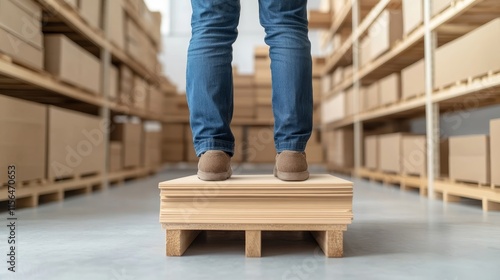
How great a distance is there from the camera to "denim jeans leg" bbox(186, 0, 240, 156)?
58.7 inches

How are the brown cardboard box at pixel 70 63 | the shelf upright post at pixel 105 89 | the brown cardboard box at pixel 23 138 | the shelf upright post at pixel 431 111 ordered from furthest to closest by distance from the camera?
the shelf upright post at pixel 105 89 < the shelf upright post at pixel 431 111 < the brown cardboard box at pixel 70 63 < the brown cardboard box at pixel 23 138

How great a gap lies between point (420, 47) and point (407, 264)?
309cm

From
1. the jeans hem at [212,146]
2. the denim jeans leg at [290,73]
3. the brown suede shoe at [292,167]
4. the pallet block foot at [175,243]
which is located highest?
the denim jeans leg at [290,73]

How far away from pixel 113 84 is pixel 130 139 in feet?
2.39

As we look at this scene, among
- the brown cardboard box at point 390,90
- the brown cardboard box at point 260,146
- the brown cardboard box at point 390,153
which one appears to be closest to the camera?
the brown cardboard box at point 390,153

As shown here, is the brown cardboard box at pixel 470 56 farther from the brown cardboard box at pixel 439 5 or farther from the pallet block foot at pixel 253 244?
the pallet block foot at pixel 253 244

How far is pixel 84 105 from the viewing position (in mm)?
4414

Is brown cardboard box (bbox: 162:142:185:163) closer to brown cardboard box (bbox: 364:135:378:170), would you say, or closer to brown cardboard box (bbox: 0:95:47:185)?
brown cardboard box (bbox: 364:135:378:170)

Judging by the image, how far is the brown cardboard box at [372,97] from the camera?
4668 millimetres

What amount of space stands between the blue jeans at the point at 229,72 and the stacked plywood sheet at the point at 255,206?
160mm

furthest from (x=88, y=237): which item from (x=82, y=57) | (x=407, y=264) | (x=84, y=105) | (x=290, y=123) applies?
(x=84, y=105)

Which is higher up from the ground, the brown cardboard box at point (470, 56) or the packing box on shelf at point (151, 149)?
the brown cardboard box at point (470, 56)

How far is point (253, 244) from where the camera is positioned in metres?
1.43

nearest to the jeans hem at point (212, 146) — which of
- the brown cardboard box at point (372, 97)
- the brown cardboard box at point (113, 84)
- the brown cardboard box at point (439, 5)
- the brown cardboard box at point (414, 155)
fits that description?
the brown cardboard box at point (439, 5)
